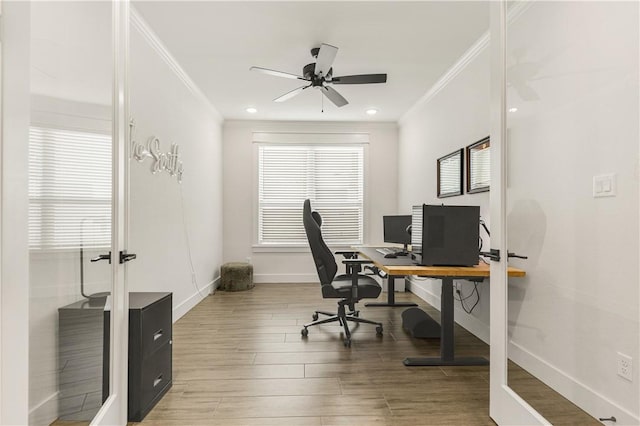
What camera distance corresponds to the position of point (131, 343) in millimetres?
1908

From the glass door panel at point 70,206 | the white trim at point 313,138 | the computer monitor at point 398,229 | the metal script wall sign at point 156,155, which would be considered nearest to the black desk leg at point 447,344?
the computer monitor at point 398,229

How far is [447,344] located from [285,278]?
3.58 metres

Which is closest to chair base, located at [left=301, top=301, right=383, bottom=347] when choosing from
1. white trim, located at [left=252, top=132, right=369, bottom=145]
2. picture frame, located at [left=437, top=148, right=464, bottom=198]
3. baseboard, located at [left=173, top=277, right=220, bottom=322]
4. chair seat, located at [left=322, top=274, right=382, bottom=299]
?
chair seat, located at [left=322, top=274, right=382, bottom=299]

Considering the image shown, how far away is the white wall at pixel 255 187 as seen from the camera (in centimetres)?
588

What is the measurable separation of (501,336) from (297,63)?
304cm

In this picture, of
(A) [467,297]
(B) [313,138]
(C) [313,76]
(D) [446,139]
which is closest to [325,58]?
(C) [313,76]

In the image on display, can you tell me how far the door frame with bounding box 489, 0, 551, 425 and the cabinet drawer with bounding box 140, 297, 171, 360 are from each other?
1.89 m

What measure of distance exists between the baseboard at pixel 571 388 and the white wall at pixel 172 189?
2.61m

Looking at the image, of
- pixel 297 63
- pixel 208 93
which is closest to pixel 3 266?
pixel 297 63

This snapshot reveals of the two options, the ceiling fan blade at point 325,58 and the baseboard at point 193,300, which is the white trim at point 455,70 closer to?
the ceiling fan blade at point 325,58

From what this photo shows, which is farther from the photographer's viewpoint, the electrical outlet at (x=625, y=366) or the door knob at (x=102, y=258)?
the door knob at (x=102, y=258)

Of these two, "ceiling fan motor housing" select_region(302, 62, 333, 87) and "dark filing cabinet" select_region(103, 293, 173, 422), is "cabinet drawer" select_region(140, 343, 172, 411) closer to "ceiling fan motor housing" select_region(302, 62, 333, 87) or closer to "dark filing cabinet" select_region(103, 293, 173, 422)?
"dark filing cabinet" select_region(103, 293, 173, 422)

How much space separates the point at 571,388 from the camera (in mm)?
1524

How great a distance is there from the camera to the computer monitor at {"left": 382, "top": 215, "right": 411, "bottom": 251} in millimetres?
3941
